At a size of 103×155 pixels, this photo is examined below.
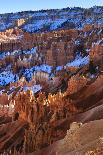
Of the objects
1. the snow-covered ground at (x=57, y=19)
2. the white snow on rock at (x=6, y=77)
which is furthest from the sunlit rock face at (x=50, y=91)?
the snow-covered ground at (x=57, y=19)

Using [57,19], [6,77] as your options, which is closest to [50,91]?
[6,77]

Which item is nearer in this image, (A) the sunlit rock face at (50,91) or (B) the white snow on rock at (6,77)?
(A) the sunlit rock face at (50,91)

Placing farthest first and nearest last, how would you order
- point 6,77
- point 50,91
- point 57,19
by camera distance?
1. point 57,19
2. point 6,77
3. point 50,91

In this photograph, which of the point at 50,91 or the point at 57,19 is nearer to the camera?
the point at 50,91

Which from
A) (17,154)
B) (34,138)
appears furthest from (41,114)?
(17,154)

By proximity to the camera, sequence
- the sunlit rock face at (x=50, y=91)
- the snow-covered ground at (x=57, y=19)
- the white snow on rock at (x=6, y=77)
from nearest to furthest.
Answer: the sunlit rock face at (x=50, y=91)
the white snow on rock at (x=6, y=77)
the snow-covered ground at (x=57, y=19)

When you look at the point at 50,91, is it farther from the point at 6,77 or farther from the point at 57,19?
the point at 57,19

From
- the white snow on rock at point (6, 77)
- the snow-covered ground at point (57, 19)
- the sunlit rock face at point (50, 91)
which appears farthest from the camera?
the snow-covered ground at point (57, 19)

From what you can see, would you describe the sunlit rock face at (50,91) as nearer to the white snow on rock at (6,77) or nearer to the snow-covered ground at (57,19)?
the white snow on rock at (6,77)

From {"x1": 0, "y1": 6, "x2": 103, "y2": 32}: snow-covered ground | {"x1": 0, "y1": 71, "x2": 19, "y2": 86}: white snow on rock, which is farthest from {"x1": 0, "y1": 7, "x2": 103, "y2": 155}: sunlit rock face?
{"x1": 0, "y1": 6, "x2": 103, "y2": 32}: snow-covered ground

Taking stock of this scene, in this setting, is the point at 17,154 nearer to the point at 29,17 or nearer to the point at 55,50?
the point at 55,50

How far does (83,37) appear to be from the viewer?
102000 millimetres

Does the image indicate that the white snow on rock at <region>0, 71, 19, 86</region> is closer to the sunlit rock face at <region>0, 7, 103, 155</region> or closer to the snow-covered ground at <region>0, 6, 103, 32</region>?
the sunlit rock face at <region>0, 7, 103, 155</region>

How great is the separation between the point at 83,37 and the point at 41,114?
63.7m
